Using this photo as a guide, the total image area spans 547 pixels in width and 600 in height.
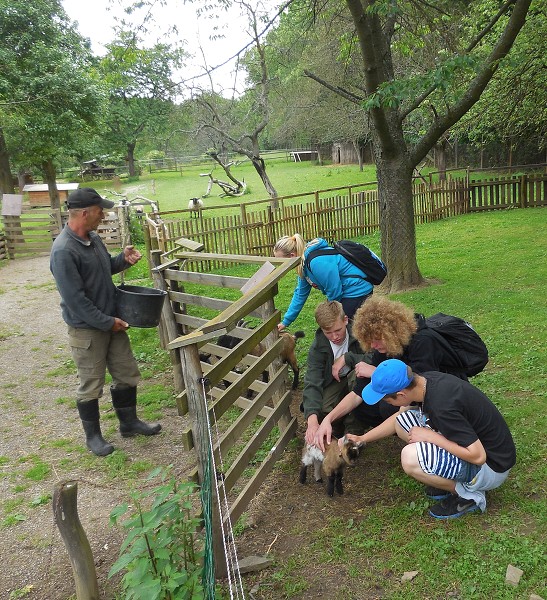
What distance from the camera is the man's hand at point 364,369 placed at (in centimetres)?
334

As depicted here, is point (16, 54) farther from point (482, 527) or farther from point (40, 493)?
point (482, 527)

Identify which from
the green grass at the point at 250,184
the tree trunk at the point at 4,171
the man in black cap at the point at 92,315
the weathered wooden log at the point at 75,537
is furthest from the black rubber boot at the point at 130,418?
the green grass at the point at 250,184

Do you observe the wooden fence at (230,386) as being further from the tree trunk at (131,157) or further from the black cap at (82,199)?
the tree trunk at (131,157)

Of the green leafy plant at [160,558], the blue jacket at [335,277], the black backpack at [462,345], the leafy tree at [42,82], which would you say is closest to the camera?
the green leafy plant at [160,558]

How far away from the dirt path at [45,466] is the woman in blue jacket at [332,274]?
174 cm

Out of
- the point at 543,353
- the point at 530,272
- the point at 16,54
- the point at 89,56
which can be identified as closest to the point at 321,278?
the point at 543,353

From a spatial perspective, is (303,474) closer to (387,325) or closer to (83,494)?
(387,325)

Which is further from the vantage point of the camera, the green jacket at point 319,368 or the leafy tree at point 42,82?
the leafy tree at point 42,82

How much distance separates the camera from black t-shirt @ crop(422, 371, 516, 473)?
2709 mm

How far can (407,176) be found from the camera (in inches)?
315

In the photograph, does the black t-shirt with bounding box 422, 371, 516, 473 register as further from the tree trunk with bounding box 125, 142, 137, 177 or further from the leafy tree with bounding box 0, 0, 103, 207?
the tree trunk with bounding box 125, 142, 137, 177

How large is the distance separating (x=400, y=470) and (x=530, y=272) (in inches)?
245

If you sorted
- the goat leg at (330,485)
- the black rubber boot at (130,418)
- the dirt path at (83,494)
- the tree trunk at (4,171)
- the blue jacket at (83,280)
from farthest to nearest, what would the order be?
the tree trunk at (4,171), the black rubber boot at (130,418), the blue jacket at (83,280), the goat leg at (330,485), the dirt path at (83,494)

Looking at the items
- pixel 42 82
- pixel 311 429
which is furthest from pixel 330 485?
pixel 42 82
